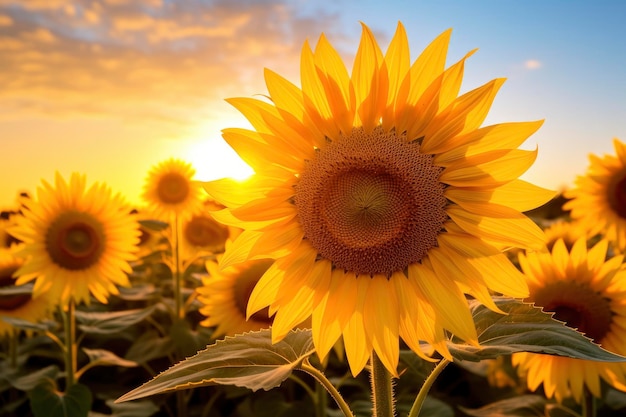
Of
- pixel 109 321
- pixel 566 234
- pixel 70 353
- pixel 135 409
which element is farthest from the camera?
pixel 566 234

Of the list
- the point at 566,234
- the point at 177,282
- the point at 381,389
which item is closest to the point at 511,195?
the point at 381,389

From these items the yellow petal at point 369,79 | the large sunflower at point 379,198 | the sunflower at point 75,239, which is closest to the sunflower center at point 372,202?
the large sunflower at point 379,198

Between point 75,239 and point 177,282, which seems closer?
point 75,239

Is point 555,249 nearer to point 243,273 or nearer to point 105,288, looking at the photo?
point 243,273

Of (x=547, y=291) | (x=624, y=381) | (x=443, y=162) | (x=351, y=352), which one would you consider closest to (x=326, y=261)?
(x=351, y=352)

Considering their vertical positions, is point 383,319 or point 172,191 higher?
point 172,191

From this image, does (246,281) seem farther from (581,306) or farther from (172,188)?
(172,188)

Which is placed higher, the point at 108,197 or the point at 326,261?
the point at 108,197
